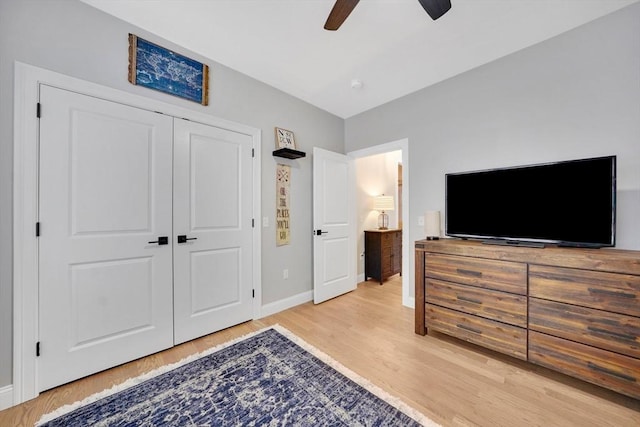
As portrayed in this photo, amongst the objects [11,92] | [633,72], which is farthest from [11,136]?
[633,72]

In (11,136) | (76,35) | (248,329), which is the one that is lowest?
(248,329)

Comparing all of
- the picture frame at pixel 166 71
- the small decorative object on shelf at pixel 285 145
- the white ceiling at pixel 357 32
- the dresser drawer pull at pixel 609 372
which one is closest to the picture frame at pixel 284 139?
the small decorative object on shelf at pixel 285 145

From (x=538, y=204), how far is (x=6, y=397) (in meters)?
3.89

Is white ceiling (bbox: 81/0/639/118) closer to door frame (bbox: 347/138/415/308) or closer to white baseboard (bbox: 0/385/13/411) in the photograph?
door frame (bbox: 347/138/415/308)

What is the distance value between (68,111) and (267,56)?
1626 millimetres

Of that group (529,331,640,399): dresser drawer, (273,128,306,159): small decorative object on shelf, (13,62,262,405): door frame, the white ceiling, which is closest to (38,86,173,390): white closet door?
(13,62,262,405): door frame

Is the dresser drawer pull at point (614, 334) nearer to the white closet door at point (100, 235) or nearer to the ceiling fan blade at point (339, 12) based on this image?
the ceiling fan blade at point (339, 12)

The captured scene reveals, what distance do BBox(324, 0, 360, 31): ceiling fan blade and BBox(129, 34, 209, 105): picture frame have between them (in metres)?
1.36

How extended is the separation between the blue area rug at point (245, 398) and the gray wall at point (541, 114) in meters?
1.91

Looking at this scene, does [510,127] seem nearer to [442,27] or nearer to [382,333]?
[442,27]

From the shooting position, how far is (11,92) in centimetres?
154

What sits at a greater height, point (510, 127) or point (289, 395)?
point (510, 127)

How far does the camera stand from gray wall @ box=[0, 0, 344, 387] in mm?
1525

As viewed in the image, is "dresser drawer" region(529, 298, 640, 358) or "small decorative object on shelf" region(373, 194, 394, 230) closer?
"dresser drawer" region(529, 298, 640, 358)
